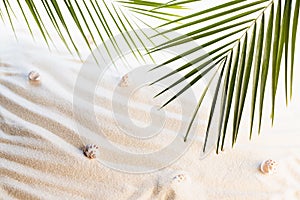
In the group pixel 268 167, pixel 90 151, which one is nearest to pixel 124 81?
pixel 90 151

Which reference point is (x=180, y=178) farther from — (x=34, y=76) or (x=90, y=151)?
(x=34, y=76)

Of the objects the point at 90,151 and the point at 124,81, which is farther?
the point at 124,81

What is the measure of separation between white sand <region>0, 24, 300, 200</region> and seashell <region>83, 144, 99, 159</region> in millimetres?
15

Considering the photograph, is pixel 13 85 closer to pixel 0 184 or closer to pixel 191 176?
pixel 0 184

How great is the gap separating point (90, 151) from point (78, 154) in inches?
1.4

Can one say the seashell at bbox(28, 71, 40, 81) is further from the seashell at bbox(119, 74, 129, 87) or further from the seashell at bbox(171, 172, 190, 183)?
the seashell at bbox(171, 172, 190, 183)

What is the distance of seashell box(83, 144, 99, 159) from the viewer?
3.76 ft

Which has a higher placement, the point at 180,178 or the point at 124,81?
the point at 124,81

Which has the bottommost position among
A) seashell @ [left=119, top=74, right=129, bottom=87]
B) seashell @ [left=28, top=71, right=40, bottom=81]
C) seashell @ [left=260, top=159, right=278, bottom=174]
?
seashell @ [left=260, top=159, right=278, bottom=174]

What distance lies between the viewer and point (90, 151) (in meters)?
1.15

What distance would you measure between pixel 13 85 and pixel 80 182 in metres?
0.33

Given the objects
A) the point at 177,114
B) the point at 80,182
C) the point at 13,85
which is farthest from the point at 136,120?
the point at 13,85

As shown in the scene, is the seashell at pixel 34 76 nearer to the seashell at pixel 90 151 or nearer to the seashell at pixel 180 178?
the seashell at pixel 90 151

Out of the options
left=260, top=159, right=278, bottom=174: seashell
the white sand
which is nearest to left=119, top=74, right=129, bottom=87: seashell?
the white sand
